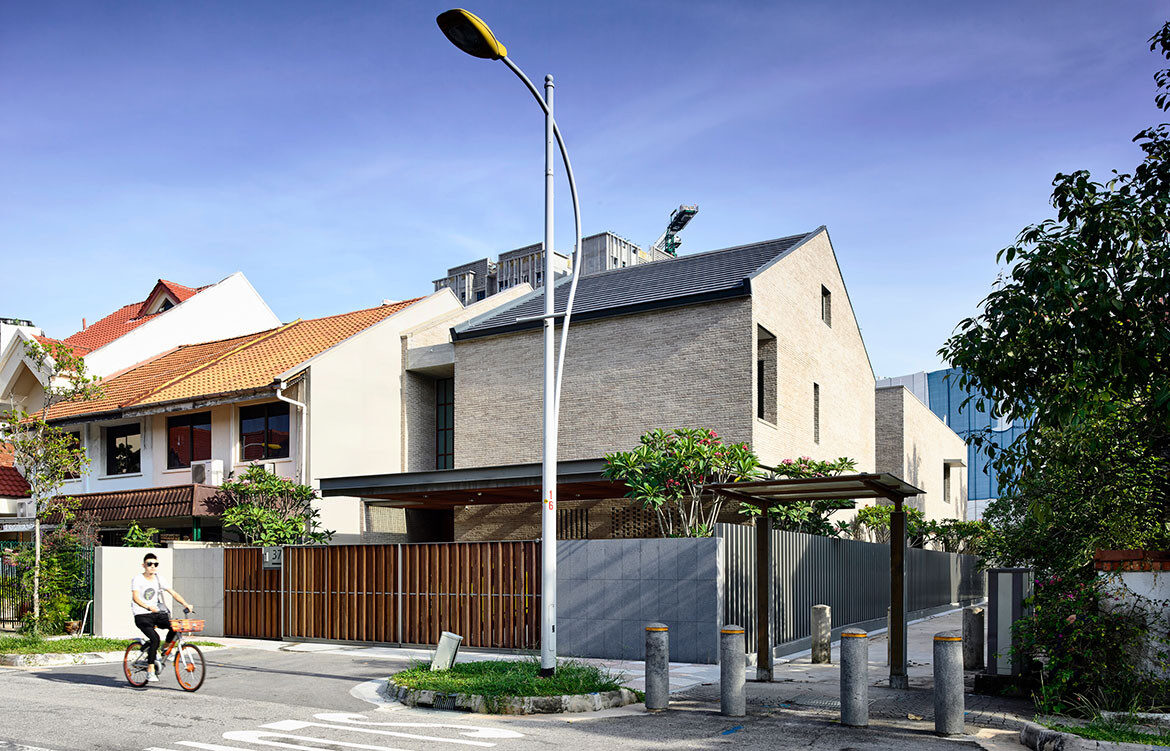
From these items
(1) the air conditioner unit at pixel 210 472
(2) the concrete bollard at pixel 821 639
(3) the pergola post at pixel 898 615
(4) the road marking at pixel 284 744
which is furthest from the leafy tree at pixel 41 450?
(3) the pergola post at pixel 898 615

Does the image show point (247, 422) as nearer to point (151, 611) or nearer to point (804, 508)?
point (151, 611)

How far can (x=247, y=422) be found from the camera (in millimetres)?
28500

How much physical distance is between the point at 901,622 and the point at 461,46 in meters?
9.02

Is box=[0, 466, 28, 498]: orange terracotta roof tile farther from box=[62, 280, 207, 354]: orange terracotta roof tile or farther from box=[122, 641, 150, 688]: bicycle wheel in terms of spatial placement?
box=[122, 641, 150, 688]: bicycle wheel

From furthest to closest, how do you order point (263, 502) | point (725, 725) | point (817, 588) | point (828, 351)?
point (828, 351) < point (263, 502) < point (817, 588) < point (725, 725)

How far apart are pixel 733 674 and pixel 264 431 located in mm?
19716

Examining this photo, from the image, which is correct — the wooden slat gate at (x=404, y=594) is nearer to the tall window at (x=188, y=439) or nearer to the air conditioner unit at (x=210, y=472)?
the air conditioner unit at (x=210, y=472)

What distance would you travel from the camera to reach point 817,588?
19.3 m

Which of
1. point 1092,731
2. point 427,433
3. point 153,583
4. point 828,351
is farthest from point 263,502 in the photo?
point 1092,731

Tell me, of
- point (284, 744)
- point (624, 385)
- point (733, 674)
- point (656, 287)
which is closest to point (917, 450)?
point (656, 287)

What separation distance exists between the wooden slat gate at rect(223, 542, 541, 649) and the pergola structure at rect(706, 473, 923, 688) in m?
4.99

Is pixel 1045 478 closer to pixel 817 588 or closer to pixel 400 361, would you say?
pixel 817 588

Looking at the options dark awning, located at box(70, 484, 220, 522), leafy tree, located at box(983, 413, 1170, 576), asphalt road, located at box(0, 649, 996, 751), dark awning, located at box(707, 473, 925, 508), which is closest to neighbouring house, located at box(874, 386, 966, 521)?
dark awning, located at box(70, 484, 220, 522)

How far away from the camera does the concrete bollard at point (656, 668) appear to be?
1185 cm
